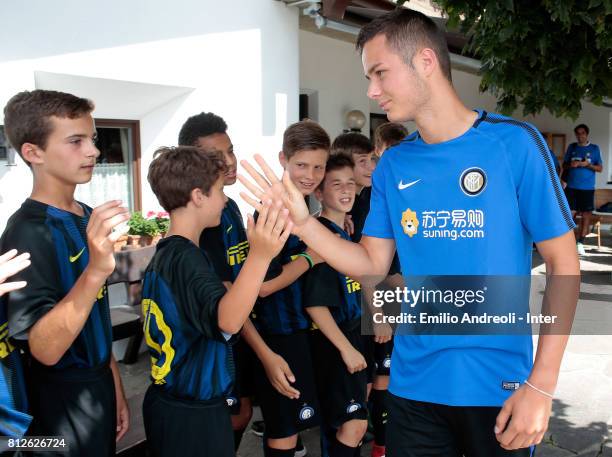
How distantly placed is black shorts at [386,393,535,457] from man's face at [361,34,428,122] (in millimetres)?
963

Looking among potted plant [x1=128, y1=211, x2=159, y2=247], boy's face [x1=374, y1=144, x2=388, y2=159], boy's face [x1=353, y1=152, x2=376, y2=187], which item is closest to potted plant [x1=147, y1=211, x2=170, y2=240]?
potted plant [x1=128, y1=211, x2=159, y2=247]

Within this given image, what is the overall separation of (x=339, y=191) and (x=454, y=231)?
1.27 metres

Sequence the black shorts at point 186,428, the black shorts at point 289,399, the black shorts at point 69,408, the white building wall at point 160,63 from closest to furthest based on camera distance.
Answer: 1. the black shorts at point 69,408
2. the black shorts at point 186,428
3. the black shorts at point 289,399
4. the white building wall at point 160,63

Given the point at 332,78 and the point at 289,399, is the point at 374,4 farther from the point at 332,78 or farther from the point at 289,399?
the point at 289,399

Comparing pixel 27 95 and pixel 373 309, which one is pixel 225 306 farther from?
pixel 373 309

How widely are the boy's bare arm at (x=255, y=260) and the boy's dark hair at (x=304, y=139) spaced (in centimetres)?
130

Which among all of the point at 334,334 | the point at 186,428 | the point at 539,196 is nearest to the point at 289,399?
the point at 334,334

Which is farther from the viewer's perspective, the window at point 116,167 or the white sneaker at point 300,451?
the window at point 116,167

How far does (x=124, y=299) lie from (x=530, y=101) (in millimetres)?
4364

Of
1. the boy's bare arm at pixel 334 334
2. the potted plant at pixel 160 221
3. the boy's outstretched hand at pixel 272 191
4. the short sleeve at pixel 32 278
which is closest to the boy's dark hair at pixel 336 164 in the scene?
the boy's bare arm at pixel 334 334

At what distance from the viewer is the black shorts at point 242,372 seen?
290cm

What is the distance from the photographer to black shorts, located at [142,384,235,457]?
2039 millimetres

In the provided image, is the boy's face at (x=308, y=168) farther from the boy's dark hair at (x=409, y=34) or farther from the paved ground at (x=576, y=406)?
the paved ground at (x=576, y=406)

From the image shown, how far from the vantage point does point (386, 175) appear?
1979mm
